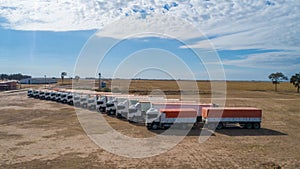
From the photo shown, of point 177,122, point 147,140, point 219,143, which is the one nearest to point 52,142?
point 147,140

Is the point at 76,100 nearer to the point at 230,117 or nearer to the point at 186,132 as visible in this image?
the point at 186,132

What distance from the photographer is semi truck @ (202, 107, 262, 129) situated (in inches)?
873

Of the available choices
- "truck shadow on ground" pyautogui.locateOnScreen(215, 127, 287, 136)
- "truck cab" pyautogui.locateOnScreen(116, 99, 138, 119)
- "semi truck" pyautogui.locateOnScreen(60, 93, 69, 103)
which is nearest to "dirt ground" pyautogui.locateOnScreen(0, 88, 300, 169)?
"truck shadow on ground" pyautogui.locateOnScreen(215, 127, 287, 136)

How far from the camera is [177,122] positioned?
21953mm

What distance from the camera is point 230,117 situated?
22.4 metres

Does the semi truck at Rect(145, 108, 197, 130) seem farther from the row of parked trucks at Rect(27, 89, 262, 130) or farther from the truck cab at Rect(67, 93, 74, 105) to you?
the truck cab at Rect(67, 93, 74, 105)

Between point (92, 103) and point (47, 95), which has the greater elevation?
point (47, 95)

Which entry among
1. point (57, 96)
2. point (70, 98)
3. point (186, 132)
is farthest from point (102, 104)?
point (57, 96)

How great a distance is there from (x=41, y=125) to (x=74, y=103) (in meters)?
14.9

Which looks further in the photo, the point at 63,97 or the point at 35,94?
the point at 35,94

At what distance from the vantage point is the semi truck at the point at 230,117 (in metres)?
22.2

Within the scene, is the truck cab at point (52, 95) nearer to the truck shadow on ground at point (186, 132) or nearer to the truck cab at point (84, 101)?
the truck cab at point (84, 101)

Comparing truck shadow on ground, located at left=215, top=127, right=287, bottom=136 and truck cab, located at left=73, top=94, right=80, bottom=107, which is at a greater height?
truck cab, located at left=73, top=94, right=80, bottom=107

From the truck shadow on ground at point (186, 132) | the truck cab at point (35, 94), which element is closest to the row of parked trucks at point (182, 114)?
the truck shadow on ground at point (186, 132)
